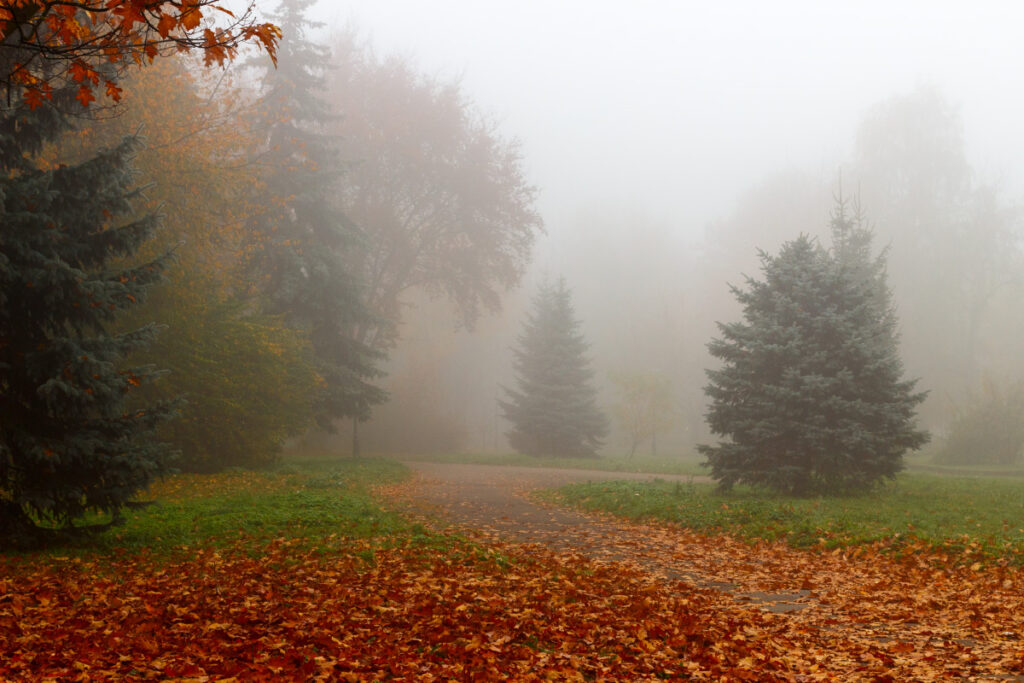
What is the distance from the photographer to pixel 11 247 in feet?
25.6

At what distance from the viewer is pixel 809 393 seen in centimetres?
1509

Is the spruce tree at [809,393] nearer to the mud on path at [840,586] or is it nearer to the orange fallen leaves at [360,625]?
the mud on path at [840,586]

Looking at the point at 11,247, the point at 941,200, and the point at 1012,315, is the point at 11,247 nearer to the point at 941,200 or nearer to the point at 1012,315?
the point at 941,200

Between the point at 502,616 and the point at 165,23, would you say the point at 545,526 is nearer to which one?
the point at 502,616

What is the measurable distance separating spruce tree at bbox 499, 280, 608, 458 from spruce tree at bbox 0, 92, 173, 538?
87.6 ft

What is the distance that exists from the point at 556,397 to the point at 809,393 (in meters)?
20.1

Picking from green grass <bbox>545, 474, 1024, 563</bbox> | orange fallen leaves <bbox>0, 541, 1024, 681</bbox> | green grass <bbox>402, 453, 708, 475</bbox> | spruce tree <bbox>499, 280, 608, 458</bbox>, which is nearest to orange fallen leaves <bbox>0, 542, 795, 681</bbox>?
orange fallen leaves <bbox>0, 541, 1024, 681</bbox>

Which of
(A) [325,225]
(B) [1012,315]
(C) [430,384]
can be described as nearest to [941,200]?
(B) [1012,315]

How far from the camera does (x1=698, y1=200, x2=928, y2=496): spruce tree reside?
15062 millimetres

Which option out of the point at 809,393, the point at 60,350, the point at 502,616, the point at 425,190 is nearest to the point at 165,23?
the point at 60,350

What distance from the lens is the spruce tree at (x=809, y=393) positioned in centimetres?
1506

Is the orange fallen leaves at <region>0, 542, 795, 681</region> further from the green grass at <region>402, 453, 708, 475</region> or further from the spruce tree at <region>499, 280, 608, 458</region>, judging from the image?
the spruce tree at <region>499, 280, 608, 458</region>

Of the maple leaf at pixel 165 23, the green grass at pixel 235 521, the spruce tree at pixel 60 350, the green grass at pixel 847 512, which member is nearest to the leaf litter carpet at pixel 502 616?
the green grass at pixel 235 521

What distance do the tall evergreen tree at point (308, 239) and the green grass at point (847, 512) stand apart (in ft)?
37.8
